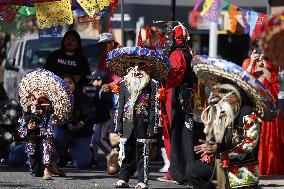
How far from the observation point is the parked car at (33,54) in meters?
16.0

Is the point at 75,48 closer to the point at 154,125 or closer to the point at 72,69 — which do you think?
the point at 72,69

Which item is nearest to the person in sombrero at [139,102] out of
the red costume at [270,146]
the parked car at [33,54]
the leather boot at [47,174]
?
the leather boot at [47,174]

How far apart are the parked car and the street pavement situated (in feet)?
14.4

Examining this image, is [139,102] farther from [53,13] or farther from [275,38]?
[275,38]

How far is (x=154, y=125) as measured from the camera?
9836 mm

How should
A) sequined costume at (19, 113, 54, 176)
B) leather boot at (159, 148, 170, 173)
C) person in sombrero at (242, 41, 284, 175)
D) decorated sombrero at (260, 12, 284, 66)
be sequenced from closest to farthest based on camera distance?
decorated sombrero at (260, 12, 284, 66) → sequined costume at (19, 113, 54, 176) → person in sombrero at (242, 41, 284, 175) → leather boot at (159, 148, 170, 173)

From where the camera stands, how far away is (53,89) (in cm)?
1075

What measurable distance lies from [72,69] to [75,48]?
29cm

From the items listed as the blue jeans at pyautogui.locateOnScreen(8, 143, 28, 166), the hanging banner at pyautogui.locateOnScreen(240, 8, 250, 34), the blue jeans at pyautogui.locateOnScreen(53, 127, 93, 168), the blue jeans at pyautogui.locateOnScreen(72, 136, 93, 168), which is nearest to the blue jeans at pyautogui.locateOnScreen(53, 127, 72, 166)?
the blue jeans at pyautogui.locateOnScreen(53, 127, 93, 168)

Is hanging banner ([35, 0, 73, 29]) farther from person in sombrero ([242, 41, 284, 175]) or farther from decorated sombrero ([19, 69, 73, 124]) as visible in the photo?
person in sombrero ([242, 41, 284, 175])

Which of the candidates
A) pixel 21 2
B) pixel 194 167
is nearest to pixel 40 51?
pixel 21 2

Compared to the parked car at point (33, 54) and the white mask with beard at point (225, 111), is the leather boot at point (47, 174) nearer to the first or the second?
the white mask with beard at point (225, 111)

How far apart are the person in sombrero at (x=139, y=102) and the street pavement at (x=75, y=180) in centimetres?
53

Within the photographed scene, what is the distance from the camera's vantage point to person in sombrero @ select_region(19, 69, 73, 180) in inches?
424
